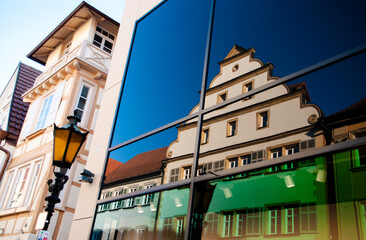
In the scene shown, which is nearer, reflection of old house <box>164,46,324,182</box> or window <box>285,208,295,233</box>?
window <box>285,208,295,233</box>

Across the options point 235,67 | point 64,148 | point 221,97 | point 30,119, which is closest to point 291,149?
point 221,97

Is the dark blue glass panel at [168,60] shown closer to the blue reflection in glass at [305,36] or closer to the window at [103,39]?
the blue reflection in glass at [305,36]

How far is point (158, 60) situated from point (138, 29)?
1.55m

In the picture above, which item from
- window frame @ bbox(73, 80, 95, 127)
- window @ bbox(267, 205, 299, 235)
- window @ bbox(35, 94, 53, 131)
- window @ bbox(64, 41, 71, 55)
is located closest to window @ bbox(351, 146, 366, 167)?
window @ bbox(267, 205, 299, 235)

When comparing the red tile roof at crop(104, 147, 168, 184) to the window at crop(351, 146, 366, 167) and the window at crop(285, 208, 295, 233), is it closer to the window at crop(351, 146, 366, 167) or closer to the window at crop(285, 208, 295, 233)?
the window at crop(285, 208, 295, 233)

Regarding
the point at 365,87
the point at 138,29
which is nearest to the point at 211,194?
the point at 365,87

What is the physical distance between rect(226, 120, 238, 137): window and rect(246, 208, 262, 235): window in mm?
1091

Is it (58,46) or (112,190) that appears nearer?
(112,190)

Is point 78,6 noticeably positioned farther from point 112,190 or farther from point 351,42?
point 351,42

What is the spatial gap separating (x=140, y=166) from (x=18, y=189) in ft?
34.3

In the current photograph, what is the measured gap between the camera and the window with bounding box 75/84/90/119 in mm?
15397

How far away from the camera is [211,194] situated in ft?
15.8

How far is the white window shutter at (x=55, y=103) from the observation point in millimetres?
15414

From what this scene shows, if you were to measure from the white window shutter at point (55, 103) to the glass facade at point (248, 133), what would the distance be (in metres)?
8.95
